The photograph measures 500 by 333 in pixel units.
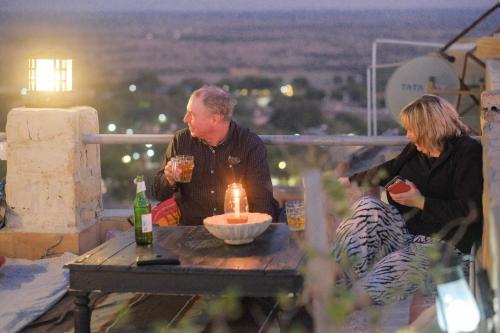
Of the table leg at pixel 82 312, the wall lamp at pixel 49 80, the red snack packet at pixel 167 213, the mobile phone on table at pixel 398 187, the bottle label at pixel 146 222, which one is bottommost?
the table leg at pixel 82 312

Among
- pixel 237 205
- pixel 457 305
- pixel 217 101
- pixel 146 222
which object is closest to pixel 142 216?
pixel 146 222

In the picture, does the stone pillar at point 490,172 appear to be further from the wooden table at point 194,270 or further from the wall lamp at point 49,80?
the wall lamp at point 49,80

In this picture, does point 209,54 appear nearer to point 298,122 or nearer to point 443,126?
point 298,122

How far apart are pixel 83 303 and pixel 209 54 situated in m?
18.2

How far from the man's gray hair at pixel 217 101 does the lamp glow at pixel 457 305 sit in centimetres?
244

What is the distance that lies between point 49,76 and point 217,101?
4.44 ft

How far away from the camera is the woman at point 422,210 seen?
11.3 feet

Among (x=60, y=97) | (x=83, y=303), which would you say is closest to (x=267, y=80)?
(x=60, y=97)

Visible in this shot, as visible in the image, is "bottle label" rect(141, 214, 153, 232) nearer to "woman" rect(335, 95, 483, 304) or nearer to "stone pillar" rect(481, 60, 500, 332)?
"woman" rect(335, 95, 483, 304)

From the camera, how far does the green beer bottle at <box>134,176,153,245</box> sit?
10.8 feet

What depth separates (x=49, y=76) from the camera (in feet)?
16.0

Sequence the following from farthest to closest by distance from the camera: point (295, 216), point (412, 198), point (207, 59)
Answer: point (207, 59) → point (412, 198) → point (295, 216)

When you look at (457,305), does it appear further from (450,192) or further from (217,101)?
(217,101)

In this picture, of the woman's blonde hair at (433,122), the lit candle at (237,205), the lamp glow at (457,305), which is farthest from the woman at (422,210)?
the lamp glow at (457,305)
